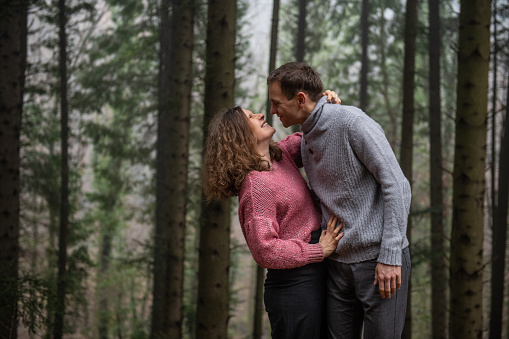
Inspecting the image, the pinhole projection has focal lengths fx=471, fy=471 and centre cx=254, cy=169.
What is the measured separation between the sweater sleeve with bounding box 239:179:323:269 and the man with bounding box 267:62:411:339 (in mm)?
206

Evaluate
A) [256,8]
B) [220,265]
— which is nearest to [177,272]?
[220,265]

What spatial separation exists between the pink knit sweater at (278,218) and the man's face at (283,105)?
0.31 metres

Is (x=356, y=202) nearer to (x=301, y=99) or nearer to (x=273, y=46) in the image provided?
(x=301, y=99)

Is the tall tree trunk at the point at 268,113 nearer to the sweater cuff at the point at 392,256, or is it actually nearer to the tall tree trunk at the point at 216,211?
the tall tree trunk at the point at 216,211

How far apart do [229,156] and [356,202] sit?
73 cm

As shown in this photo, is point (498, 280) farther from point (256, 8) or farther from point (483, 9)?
point (256, 8)

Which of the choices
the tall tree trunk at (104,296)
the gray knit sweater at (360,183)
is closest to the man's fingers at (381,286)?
the gray knit sweater at (360,183)

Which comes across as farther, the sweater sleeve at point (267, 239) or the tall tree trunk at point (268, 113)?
the tall tree trunk at point (268, 113)

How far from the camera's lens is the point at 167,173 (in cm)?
823

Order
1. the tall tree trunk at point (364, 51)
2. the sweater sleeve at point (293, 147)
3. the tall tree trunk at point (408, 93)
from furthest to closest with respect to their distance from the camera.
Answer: the tall tree trunk at point (364, 51), the tall tree trunk at point (408, 93), the sweater sleeve at point (293, 147)

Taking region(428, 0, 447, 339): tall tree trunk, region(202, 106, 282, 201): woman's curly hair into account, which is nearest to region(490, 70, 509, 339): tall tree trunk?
region(428, 0, 447, 339): tall tree trunk

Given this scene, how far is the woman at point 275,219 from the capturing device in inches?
96.9

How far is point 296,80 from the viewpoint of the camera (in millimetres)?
2566

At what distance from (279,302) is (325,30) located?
12345mm
